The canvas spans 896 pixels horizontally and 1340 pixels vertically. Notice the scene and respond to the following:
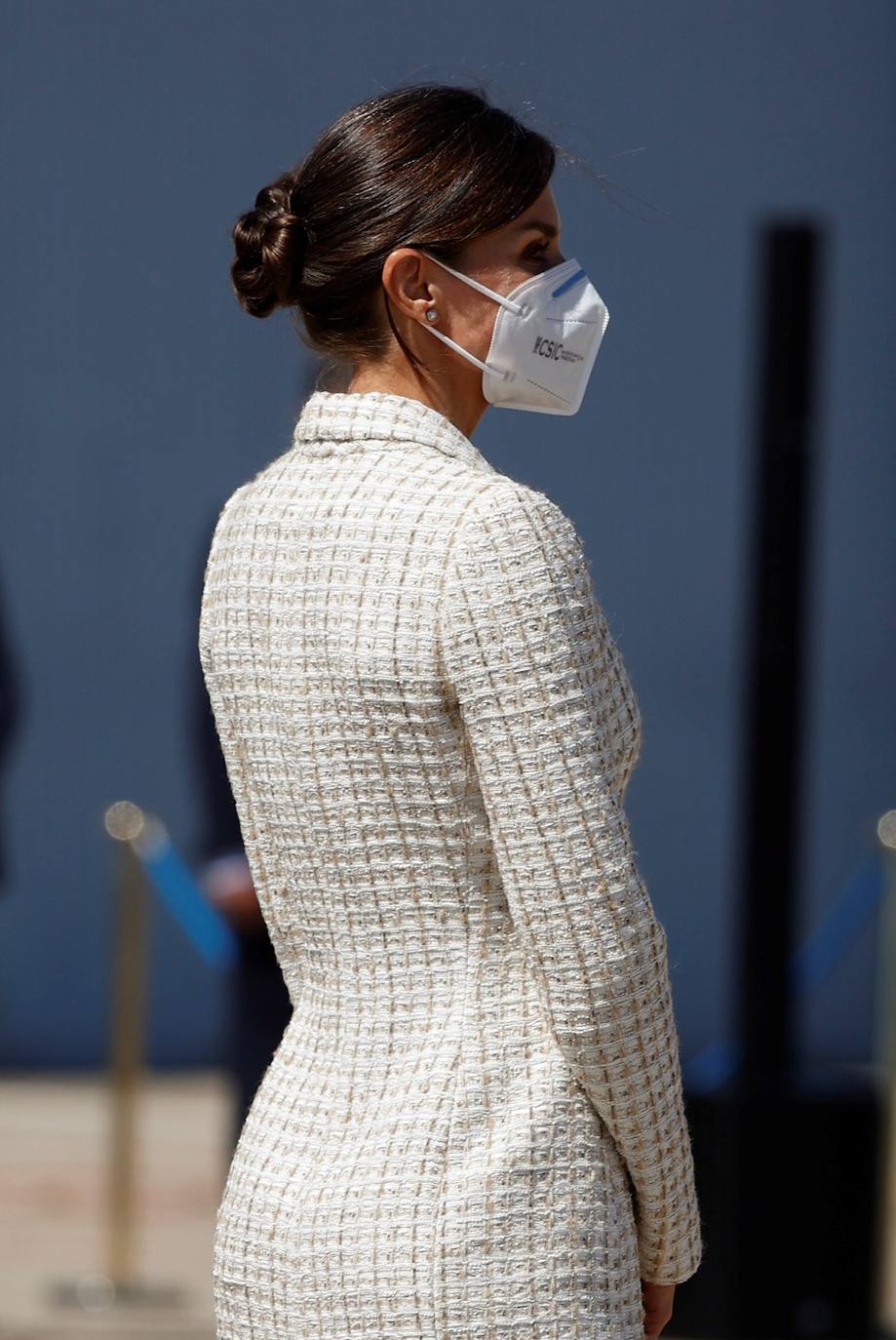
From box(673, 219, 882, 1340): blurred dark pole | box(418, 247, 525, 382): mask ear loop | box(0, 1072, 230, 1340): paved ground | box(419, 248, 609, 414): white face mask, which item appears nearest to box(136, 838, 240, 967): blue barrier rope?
box(0, 1072, 230, 1340): paved ground

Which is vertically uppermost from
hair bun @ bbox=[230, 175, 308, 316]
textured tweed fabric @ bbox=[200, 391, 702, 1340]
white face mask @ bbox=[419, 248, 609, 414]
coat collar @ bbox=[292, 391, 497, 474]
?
hair bun @ bbox=[230, 175, 308, 316]

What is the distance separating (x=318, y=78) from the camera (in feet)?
22.5

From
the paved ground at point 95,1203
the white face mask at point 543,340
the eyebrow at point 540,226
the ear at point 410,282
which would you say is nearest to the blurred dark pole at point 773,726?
the paved ground at point 95,1203

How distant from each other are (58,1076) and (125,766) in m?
1.02

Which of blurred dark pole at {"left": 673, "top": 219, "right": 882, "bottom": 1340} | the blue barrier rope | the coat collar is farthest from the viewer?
the blue barrier rope

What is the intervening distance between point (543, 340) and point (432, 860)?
535mm

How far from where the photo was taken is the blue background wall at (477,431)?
22.5ft

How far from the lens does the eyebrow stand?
2.02m

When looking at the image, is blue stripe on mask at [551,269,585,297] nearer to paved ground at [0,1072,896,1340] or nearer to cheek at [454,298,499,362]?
cheek at [454,298,499,362]

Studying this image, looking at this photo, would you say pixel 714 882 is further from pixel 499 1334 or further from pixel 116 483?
pixel 499 1334

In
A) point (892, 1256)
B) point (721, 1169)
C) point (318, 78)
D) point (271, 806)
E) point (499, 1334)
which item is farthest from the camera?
point (318, 78)

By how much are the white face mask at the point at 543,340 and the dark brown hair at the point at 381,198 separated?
0.04 metres

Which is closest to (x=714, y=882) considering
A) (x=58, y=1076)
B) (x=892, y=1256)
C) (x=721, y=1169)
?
(x=892, y=1256)

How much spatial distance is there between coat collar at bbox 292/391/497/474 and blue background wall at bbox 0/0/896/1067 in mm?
4775
